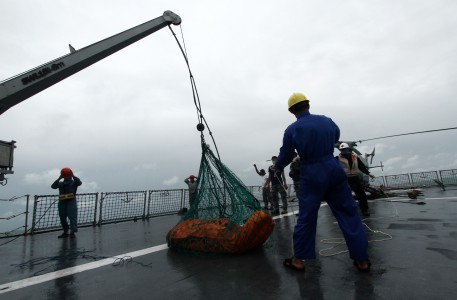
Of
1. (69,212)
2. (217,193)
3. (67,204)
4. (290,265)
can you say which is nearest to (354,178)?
(217,193)

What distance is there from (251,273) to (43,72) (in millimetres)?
5682

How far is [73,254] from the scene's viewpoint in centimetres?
470

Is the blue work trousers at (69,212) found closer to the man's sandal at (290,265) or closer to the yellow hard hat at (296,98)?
the man's sandal at (290,265)

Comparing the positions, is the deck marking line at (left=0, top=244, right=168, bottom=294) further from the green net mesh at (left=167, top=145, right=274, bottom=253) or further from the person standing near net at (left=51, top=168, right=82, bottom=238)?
the person standing near net at (left=51, top=168, right=82, bottom=238)

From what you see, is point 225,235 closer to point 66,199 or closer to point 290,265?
point 290,265

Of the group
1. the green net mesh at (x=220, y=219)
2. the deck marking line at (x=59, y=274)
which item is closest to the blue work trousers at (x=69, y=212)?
the deck marking line at (x=59, y=274)

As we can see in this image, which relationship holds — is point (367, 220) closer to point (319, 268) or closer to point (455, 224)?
point (455, 224)

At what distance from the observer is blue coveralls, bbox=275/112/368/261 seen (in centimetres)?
289

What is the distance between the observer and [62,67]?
5.57 metres

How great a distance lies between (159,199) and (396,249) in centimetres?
993

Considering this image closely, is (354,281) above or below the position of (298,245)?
below

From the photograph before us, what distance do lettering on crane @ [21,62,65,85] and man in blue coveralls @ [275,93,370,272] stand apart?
17.4ft

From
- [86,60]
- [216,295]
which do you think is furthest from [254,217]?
[86,60]

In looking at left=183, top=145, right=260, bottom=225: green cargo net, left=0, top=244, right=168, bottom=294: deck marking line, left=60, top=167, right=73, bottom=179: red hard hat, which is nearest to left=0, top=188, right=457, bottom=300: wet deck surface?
left=0, top=244, right=168, bottom=294: deck marking line
